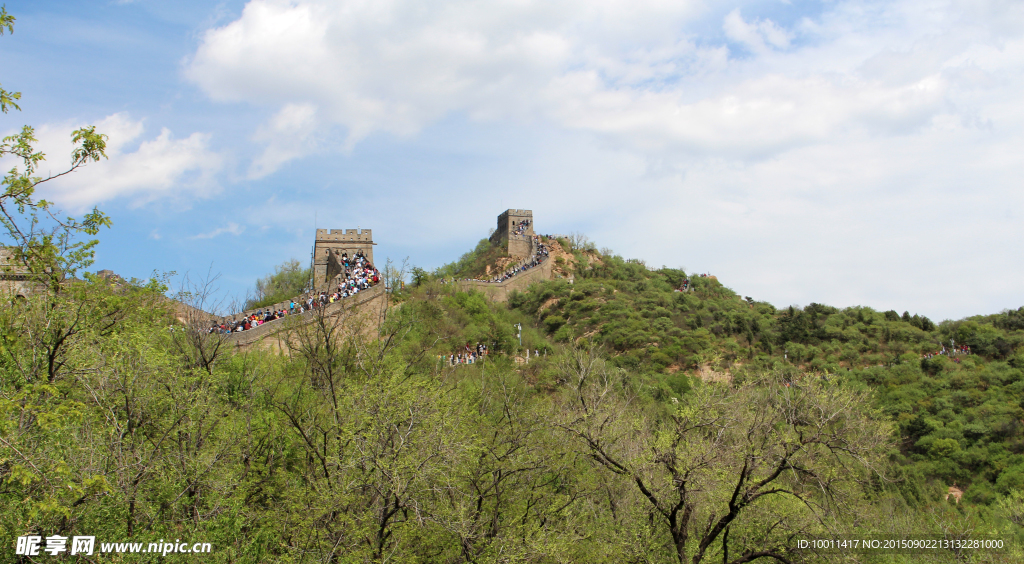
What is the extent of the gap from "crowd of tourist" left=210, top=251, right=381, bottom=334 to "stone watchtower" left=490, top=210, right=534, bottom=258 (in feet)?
97.9

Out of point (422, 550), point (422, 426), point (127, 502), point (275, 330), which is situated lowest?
point (422, 550)

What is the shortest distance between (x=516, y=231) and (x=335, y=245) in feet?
86.1

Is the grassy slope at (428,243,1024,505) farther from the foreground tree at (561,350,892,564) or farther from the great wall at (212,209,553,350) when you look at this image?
the foreground tree at (561,350,892,564)

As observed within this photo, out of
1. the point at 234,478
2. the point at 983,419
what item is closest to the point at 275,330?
the point at 234,478

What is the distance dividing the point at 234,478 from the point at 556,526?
6.43 meters

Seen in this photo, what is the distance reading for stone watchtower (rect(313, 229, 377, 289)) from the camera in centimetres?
4232

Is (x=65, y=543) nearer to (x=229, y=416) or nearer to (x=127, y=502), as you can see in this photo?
(x=127, y=502)

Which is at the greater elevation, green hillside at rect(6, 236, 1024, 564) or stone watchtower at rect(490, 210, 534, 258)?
stone watchtower at rect(490, 210, 534, 258)

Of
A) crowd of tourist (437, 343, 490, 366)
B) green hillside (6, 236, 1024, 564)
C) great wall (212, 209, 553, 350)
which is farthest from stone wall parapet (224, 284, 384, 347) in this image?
crowd of tourist (437, 343, 490, 366)

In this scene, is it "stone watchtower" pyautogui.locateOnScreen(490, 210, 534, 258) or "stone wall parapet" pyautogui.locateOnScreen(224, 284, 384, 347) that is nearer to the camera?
"stone wall parapet" pyautogui.locateOnScreen(224, 284, 384, 347)

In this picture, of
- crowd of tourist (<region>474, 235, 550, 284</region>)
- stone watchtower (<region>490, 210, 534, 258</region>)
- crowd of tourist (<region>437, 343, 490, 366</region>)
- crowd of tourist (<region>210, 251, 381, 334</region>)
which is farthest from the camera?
stone watchtower (<region>490, 210, 534, 258</region>)

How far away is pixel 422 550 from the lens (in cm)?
1383

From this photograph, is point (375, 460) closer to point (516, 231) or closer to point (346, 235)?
point (346, 235)

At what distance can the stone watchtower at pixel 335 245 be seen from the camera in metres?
42.3
